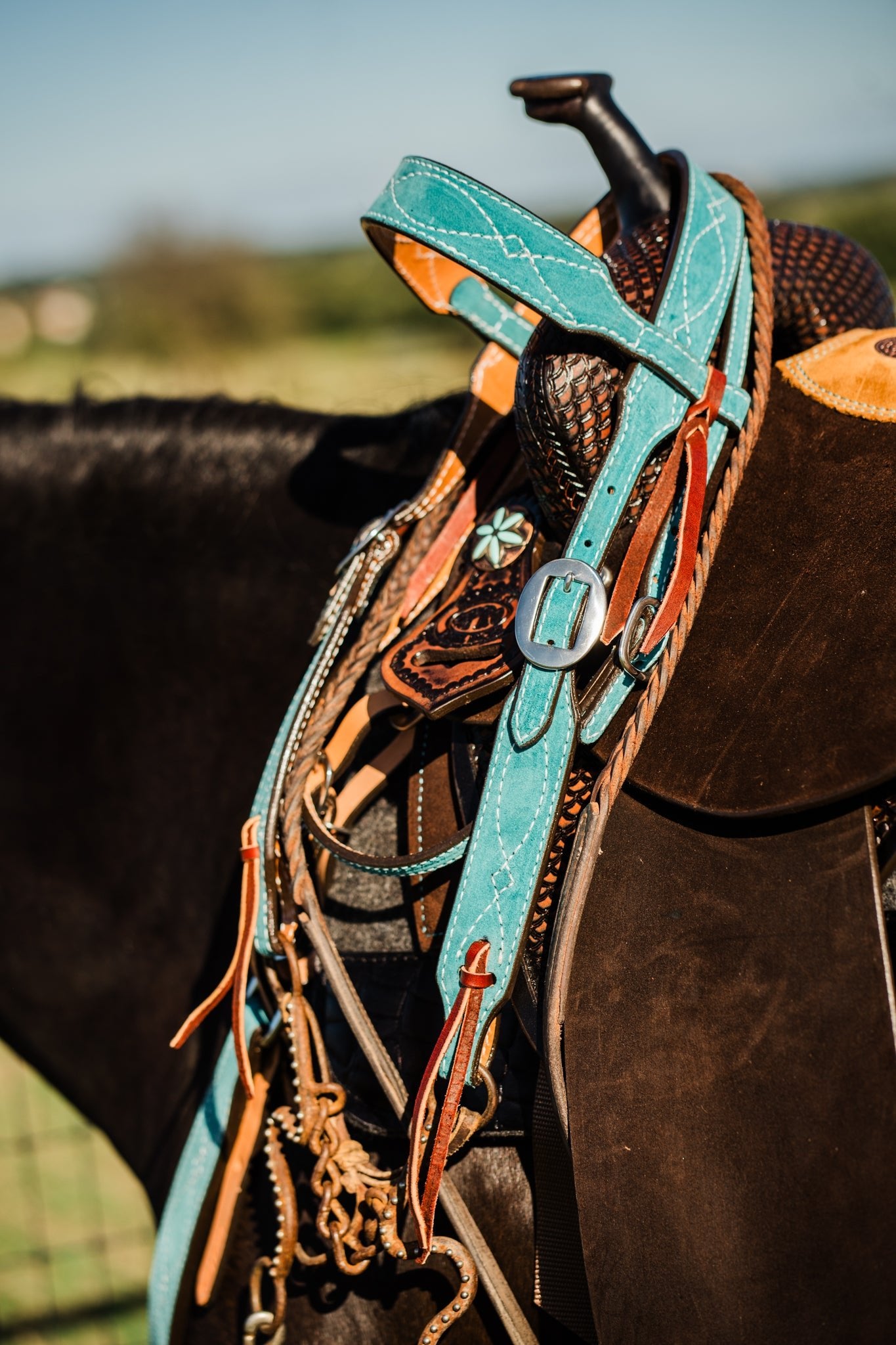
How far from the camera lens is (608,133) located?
1.10m

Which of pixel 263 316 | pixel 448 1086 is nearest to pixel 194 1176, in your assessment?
pixel 448 1086

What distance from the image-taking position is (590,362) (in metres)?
0.87

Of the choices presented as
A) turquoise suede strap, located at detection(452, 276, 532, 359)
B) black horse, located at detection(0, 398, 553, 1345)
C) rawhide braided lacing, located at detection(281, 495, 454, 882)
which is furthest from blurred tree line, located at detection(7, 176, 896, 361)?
rawhide braided lacing, located at detection(281, 495, 454, 882)

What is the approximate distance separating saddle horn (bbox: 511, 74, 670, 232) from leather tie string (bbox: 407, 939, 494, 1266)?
32.6 inches

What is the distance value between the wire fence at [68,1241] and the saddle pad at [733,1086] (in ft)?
7.85

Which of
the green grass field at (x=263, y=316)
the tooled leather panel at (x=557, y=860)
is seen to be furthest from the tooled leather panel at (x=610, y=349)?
the green grass field at (x=263, y=316)

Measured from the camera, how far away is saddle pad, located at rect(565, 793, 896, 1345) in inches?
30.2

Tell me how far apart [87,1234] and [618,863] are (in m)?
2.94

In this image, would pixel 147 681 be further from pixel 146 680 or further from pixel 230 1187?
pixel 230 1187

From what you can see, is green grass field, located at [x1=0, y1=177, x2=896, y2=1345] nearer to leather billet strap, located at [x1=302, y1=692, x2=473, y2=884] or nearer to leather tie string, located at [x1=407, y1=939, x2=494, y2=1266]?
leather billet strap, located at [x1=302, y1=692, x2=473, y2=884]

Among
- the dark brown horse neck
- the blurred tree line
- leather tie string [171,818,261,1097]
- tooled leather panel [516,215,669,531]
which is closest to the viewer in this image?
tooled leather panel [516,215,669,531]

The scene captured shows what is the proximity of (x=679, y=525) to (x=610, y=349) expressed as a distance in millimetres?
177

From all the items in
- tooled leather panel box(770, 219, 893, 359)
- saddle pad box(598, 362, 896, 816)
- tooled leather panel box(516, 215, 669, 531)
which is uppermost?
tooled leather panel box(770, 219, 893, 359)

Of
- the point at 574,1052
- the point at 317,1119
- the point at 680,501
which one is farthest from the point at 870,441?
the point at 317,1119
